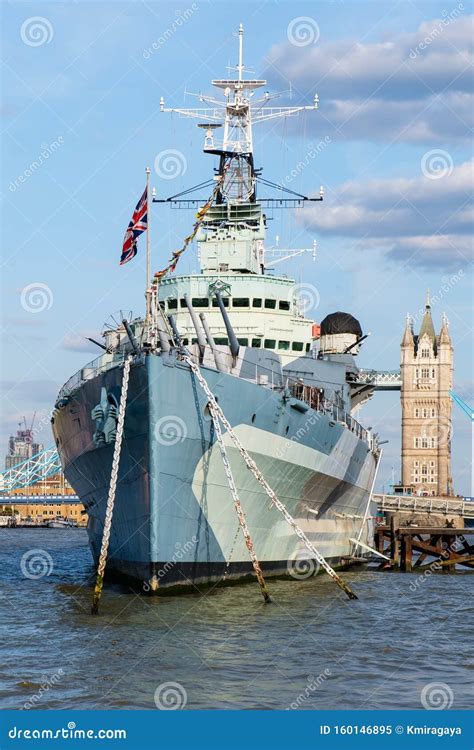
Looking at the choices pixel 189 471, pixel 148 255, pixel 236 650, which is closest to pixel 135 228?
pixel 148 255

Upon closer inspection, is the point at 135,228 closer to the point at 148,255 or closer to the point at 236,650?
the point at 148,255

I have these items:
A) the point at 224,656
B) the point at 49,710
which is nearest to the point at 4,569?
the point at 224,656

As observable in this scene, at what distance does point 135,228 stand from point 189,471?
538 cm

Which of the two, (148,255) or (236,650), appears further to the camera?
(148,255)

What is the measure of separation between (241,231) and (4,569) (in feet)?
48.7

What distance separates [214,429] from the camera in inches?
946

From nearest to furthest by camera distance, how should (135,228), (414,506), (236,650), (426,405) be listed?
(236,650) < (135,228) < (414,506) < (426,405)

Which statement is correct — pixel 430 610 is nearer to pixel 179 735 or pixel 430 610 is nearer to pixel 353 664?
pixel 353 664

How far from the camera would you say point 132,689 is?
50.2ft

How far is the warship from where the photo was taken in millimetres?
23422

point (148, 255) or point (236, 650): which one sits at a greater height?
point (148, 255)

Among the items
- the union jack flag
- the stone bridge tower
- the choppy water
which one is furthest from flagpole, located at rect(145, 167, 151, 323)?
the stone bridge tower

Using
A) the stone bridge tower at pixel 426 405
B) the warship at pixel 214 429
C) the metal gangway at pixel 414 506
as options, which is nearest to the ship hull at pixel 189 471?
the warship at pixel 214 429

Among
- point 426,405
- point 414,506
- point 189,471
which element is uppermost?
point 426,405
